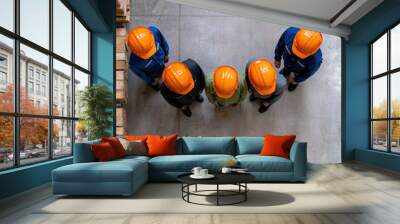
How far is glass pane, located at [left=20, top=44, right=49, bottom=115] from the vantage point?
197 inches

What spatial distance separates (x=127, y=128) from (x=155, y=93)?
3.38ft

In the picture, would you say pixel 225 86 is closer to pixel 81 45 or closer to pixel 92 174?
pixel 81 45

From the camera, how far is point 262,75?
23.3ft

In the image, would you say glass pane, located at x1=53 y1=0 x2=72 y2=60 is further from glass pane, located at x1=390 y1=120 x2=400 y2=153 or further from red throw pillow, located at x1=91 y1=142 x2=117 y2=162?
glass pane, located at x1=390 y1=120 x2=400 y2=153

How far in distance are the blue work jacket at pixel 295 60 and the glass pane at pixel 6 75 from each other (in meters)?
5.12

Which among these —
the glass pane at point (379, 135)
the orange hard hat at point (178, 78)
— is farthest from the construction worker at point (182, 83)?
the glass pane at point (379, 135)

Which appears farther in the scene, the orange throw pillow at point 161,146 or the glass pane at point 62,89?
the orange throw pillow at point 161,146

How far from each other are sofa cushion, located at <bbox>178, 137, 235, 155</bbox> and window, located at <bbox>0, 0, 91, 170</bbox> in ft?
6.53

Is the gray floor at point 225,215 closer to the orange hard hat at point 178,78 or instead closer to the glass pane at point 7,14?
the glass pane at point 7,14

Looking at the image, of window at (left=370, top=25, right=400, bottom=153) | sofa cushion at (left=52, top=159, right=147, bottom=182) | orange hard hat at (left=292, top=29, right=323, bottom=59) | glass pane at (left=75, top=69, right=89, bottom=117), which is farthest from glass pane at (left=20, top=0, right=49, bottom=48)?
window at (left=370, top=25, right=400, bottom=153)

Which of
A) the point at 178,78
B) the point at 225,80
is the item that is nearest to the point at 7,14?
the point at 178,78

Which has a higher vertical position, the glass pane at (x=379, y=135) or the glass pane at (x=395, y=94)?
the glass pane at (x=395, y=94)

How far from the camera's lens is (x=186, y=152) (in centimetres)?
646

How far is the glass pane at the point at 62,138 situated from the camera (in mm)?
6055
